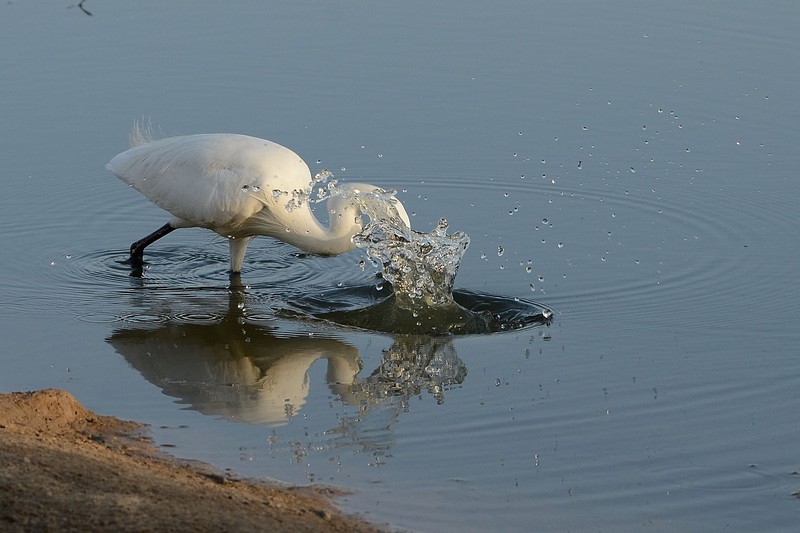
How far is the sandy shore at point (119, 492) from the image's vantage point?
497 cm

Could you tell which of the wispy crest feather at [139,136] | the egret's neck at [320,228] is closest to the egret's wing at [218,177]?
the egret's neck at [320,228]

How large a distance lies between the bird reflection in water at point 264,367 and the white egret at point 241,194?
1018mm

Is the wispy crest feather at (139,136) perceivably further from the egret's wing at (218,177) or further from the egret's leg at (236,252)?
the egret's leg at (236,252)

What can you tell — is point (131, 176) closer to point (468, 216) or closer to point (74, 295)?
point (74, 295)

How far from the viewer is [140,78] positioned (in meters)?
15.4

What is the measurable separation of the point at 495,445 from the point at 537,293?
2.92 metres

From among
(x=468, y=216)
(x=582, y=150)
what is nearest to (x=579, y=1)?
(x=582, y=150)

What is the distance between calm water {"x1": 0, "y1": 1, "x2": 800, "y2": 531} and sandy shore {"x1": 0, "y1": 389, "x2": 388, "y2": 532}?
0.37 metres

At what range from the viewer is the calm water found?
668cm

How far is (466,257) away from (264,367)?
2.67 meters

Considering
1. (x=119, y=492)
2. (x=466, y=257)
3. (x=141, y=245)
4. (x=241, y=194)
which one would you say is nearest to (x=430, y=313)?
(x=466, y=257)

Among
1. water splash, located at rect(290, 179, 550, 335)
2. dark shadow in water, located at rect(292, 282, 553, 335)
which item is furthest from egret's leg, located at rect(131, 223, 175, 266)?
water splash, located at rect(290, 179, 550, 335)

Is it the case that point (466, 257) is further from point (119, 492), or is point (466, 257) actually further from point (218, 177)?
point (119, 492)

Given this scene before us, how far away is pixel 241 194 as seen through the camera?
400 inches
